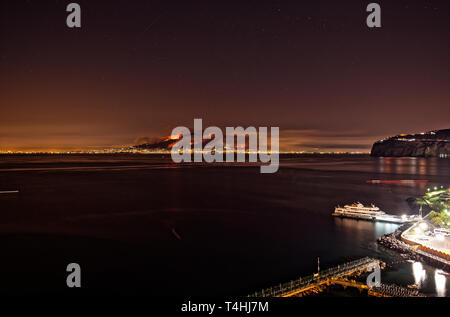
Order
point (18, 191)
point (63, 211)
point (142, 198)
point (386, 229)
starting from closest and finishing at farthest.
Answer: point (386, 229) < point (63, 211) < point (142, 198) < point (18, 191)

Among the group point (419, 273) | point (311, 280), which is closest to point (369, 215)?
point (419, 273)

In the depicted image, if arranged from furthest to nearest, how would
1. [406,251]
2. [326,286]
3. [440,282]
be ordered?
[406,251], [440,282], [326,286]

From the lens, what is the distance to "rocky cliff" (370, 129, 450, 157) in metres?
178

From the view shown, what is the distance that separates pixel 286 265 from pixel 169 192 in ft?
91.8

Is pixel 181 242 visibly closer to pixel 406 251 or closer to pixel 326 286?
pixel 326 286

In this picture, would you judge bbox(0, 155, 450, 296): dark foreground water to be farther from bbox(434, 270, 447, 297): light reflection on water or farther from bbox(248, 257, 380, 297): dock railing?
bbox(248, 257, 380, 297): dock railing

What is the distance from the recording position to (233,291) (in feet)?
47.5

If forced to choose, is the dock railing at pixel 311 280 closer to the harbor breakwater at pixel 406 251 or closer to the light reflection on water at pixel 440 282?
the harbor breakwater at pixel 406 251

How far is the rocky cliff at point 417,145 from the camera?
177625mm

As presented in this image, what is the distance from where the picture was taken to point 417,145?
184 metres

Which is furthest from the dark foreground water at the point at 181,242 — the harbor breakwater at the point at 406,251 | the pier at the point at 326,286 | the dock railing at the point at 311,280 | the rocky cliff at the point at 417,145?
the rocky cliff at the point at 417,145

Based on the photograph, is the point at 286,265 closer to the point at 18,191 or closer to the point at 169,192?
the point at 169,192

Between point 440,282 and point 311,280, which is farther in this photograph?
point 440,282

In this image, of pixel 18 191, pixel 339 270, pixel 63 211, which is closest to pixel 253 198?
pixel 63 211
